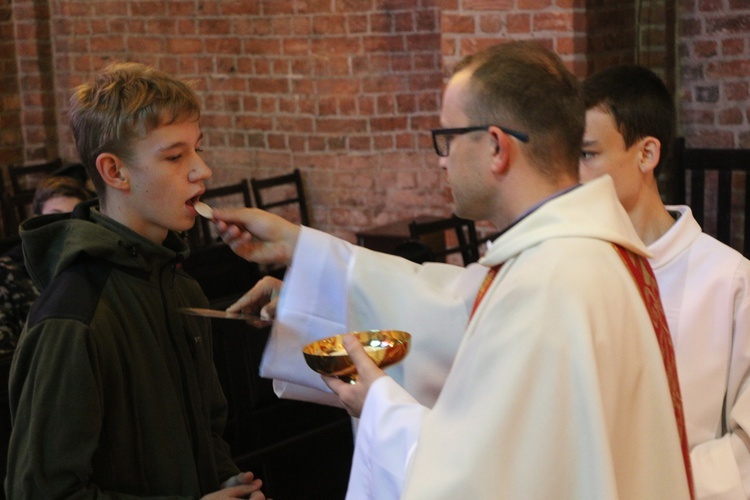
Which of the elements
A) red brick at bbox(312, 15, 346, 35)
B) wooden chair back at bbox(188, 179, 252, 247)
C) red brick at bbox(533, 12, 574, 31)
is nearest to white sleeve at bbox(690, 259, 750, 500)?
red brick at bbox(533, 12, 574, 31)

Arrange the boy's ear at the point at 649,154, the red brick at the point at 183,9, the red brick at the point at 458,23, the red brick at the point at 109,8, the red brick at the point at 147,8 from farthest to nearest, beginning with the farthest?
the red brick at the point at 109,8
the red brick at the point at 147,8
the red brick at the point at 183,9
the red brick at the point at 458,23
the boy's ear at the point at 649,154

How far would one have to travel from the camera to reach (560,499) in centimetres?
167

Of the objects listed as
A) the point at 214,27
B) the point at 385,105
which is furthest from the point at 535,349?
the point at 214,27

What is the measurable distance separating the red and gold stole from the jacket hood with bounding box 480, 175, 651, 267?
0.03 metres

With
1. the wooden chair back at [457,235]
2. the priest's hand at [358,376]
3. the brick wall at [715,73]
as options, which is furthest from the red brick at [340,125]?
the priest's hand at [358,376]

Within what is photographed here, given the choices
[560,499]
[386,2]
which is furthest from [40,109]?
[560,499]

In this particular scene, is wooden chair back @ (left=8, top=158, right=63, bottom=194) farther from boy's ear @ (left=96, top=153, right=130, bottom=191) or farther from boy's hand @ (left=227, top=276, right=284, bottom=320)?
boy's ear @ (left=96, top=153, right=130, bottom=191)

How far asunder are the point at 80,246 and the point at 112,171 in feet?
0.71

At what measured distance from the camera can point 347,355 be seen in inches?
76.9

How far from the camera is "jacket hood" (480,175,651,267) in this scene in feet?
5.74

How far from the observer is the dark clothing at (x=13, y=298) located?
364cm

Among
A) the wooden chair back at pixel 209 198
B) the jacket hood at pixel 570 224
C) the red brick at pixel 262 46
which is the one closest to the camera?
the jacket hood at pixel 570 224

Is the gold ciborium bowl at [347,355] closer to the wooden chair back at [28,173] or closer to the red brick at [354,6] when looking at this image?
the red brick at [354,6]

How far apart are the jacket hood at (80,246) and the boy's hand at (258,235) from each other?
0.32 m
